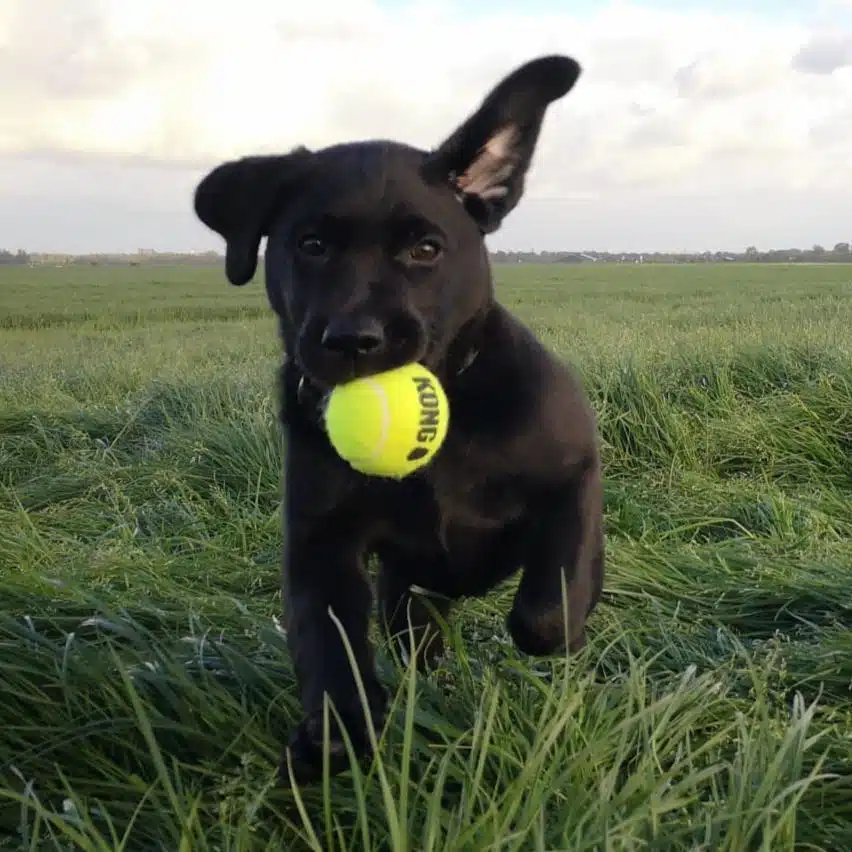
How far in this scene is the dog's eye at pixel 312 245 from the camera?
8.09 feet

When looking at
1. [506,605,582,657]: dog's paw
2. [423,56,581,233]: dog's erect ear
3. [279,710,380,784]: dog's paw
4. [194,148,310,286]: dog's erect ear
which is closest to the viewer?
[279,710,380,784]: dog's paw

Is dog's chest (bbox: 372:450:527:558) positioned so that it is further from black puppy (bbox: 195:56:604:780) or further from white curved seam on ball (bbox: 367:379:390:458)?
white curved seam on ball (bbox: 367:379:390:458)

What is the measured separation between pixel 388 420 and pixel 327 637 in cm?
52

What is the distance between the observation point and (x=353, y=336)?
2.20 metres

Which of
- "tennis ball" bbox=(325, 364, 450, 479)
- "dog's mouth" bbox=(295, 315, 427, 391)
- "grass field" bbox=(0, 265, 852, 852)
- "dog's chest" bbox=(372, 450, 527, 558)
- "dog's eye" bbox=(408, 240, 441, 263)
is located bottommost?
"grass field" bbox=(0, 265, 852, 852)

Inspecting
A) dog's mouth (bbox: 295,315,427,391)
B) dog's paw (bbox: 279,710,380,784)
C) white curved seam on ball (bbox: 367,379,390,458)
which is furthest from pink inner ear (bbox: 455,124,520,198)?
dog's paw (bbox: 279,710,380,784)

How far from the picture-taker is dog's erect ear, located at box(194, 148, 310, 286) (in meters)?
2.70

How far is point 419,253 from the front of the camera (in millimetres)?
2432

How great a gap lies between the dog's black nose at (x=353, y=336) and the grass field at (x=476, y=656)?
71 cm

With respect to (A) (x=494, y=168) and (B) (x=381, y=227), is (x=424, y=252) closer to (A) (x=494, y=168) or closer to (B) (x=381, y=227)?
(B) (x=381, y=227)

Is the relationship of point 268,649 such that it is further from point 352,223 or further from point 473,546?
point 352,223

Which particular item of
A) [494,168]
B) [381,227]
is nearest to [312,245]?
[381,227]

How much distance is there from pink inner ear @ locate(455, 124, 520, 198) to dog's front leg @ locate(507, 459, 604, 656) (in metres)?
0.78

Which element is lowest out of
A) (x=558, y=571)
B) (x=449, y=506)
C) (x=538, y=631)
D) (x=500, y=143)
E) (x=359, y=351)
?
(x=538, y=631)
